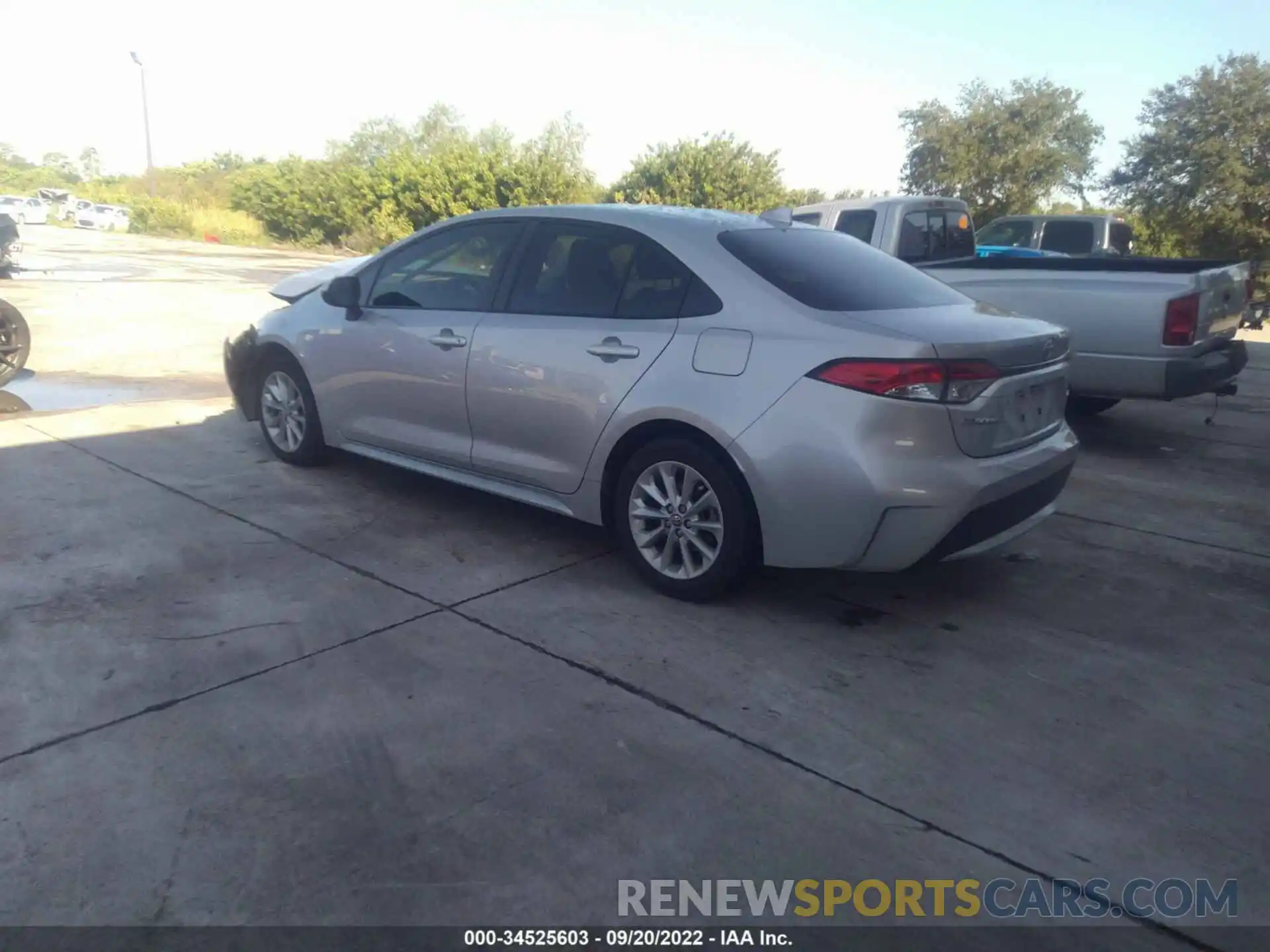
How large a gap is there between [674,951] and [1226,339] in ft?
22.4

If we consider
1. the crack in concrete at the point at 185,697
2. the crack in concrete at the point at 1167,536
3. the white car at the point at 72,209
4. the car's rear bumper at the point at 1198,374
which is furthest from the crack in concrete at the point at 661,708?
the white car at the point at 72,209

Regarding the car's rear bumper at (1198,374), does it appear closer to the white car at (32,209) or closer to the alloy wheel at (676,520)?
the alloy wheel at (676,520)

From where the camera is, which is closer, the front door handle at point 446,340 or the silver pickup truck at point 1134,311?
the front door handle at point 446,340

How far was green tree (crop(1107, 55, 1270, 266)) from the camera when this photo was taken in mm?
23328

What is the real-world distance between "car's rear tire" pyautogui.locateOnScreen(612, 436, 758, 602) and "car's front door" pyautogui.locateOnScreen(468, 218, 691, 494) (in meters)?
0.29

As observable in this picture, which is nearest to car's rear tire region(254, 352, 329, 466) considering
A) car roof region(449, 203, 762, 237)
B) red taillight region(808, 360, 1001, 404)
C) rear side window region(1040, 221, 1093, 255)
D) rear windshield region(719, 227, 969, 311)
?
car roof region(449, 203, 762, 237)

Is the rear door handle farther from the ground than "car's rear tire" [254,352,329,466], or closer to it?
farther from the ground

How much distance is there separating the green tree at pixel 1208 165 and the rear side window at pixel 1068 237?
10701 millimetres

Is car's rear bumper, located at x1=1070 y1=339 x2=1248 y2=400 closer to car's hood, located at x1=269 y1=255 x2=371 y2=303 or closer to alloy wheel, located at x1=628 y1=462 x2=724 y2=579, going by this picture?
alloy wheel, located at x1=628 y1=462 x2=724 y2=579

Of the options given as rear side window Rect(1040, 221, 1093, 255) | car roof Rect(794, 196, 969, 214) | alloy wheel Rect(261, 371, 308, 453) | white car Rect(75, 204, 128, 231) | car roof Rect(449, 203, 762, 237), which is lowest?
alloy wheel Rect(261, 371, 308, 453)

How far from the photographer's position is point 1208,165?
23688 millimetres

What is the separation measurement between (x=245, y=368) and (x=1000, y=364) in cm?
462

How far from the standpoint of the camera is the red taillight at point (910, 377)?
3.74 metres

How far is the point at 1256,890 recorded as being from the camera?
260cm
